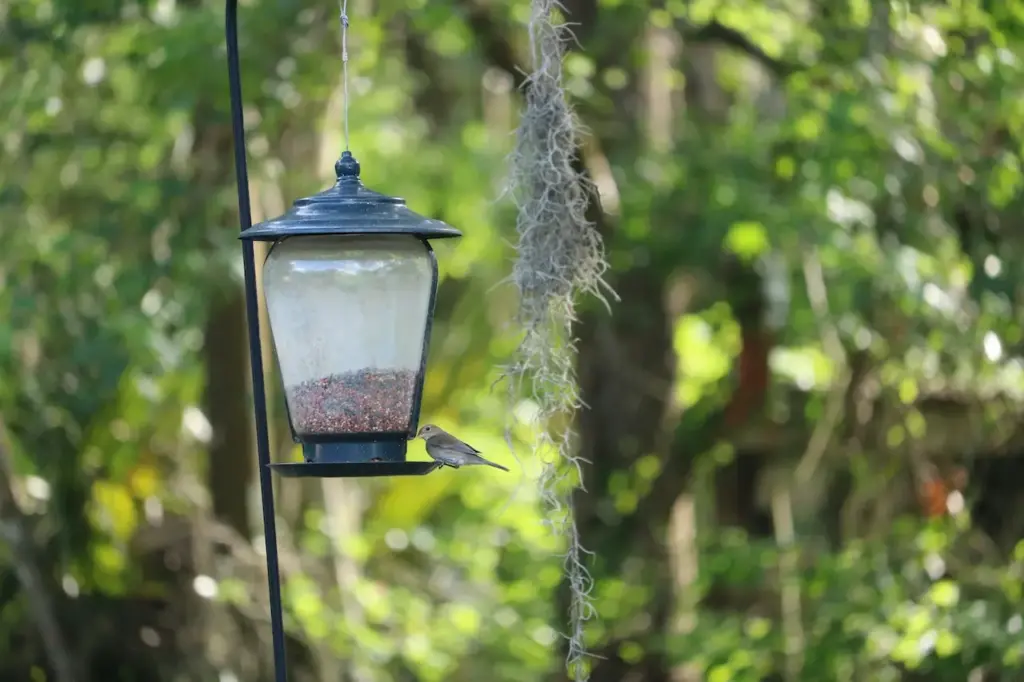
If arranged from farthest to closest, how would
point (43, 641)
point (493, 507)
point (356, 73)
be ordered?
point (493, 507) < point (43, 641) < point (356, 73)

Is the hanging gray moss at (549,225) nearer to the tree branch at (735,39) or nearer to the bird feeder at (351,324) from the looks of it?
the bird feeder at (351,324)

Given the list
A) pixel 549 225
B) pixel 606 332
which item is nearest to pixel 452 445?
pixel 549 225

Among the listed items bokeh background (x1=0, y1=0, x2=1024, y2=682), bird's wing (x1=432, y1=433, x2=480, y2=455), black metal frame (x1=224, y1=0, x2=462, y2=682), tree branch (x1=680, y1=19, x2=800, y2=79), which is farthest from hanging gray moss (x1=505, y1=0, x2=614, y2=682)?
tree branch (x1=680, y1=19, x2=800, y2=79)

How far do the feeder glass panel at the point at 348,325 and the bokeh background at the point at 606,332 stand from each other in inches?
84.9

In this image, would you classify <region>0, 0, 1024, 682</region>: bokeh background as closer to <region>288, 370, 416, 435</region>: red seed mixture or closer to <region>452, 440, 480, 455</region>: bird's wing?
<region>452, 440, 480, 455</region>: bird's wing

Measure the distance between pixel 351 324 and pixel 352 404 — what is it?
15 centimetres

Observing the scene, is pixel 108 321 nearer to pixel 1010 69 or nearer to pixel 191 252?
pixel 191 252

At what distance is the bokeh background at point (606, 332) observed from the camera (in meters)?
5.09

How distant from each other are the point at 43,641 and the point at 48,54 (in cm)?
266

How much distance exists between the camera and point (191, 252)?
5680 mm

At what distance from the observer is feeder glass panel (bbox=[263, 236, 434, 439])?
8.73 ft

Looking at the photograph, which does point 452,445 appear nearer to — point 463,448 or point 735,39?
point 463,448

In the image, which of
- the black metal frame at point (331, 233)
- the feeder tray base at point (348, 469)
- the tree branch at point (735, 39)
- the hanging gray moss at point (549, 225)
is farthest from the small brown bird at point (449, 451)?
the tree branch at point (735, 39)

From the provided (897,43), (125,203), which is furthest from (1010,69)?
(125,203)
